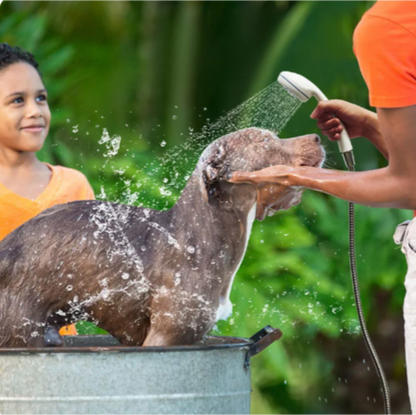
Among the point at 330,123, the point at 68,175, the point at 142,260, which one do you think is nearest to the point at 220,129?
the point at 68,175

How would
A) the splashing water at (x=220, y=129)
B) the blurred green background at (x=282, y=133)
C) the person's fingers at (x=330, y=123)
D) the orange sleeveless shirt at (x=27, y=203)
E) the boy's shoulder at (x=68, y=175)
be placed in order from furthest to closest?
the blurred green background at (x=282, y=133), the boy's shoulder at (x=68, y=175), the orange sleeveless shirt at (x=27, y=203), the splashing water at (x=220, y=129), the person's fingers at (x=330, y=123)

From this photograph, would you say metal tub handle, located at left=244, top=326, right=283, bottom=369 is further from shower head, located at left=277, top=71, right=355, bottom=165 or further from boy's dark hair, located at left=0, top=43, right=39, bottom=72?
boy's dark hair, located at left=0, top=43, right=39, bottom=72

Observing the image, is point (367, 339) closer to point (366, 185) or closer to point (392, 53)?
point (366, 185)

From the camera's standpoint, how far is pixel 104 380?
5.56 feet

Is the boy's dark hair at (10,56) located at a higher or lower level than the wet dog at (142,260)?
higher

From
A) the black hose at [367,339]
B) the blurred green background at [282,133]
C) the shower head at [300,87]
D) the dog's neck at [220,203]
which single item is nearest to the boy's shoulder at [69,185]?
the dog's neck at [220,203]

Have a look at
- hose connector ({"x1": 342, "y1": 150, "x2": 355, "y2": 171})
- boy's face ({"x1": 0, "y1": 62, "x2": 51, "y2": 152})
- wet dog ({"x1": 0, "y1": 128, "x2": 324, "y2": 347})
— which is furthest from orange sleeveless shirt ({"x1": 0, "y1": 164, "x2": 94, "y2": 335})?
hose connector ({"x1": 342, "y1": 150, "x2": 355, "y2": 171})

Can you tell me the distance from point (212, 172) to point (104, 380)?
649 mm

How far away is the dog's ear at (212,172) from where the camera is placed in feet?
6.48

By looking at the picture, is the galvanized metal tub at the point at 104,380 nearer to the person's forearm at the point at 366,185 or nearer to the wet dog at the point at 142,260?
the wet dog at the point at 142,260

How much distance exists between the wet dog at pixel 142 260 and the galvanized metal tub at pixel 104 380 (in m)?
0.18

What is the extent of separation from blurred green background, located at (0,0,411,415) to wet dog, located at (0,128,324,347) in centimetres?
229

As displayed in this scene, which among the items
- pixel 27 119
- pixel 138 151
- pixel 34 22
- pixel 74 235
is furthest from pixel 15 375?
pixel 34 22

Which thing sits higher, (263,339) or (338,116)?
(338,116)
